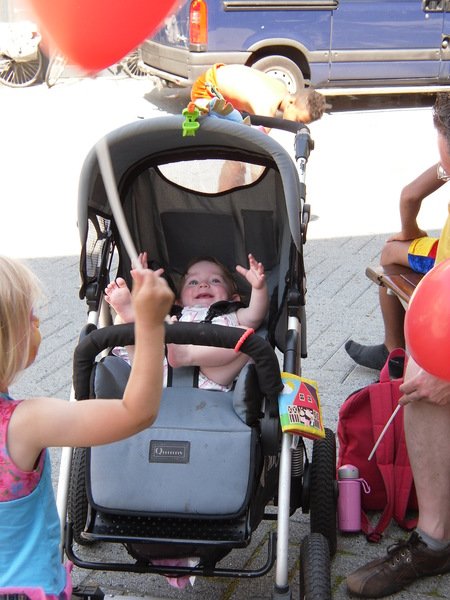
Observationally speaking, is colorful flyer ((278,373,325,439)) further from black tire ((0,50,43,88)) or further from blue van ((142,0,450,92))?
black tire ((0,50,43,88))

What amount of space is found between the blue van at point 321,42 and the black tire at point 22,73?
2798mm

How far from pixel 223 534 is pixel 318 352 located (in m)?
2.42

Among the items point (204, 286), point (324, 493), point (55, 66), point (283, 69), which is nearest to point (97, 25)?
point (55, 66)

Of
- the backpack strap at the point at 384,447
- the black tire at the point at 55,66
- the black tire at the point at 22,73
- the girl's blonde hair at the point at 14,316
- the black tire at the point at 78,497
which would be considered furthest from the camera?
the black tire at the point at 22,73

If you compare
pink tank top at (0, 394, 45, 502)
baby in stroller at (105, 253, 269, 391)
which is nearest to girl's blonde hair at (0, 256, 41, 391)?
pink tank top at (0, 394, 45, 502)

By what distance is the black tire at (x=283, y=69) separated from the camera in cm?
1090

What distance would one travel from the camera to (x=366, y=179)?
327 inches

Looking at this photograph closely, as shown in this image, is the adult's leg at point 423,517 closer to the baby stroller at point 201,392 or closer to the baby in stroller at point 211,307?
the baby stroller at point 201,392

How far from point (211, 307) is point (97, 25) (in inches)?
63.2

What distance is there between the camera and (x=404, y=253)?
167 inches

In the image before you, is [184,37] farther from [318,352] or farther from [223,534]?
[223,534]

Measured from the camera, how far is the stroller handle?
8.75ft

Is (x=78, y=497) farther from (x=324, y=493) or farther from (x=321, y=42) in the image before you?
(x=321, y=42)

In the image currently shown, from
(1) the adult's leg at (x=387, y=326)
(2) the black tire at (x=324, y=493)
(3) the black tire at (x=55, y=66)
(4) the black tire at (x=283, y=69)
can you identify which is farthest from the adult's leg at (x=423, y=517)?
(4) the black tire at (x=283, y=69)
